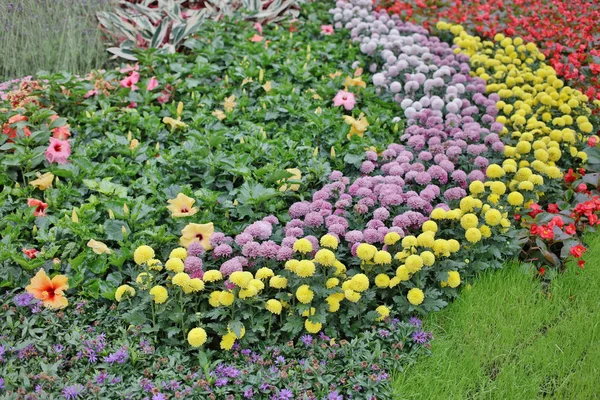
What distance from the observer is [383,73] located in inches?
184

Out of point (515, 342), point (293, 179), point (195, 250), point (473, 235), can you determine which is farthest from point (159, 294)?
point (515, 342)

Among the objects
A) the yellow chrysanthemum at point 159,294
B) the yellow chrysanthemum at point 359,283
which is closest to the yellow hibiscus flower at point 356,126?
the yellow chrysanthemum at point 359,283

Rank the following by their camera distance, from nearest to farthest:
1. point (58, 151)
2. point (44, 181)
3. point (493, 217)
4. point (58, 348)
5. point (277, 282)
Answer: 1. point (58, 348)
2. point (277, 282)
3. point (493, 217)
4. point (44, 181)
5. point (58, 151)

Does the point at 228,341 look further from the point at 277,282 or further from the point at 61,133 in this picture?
the point at 61,133

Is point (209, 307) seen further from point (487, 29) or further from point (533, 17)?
point (533, 17)

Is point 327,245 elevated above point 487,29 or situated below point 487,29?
below

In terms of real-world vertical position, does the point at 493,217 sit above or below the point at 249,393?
above

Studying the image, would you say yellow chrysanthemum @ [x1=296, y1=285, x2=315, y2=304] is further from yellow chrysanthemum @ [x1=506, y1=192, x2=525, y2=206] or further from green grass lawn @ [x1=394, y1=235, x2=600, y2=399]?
yellow chrysanthemum @ [x1=506, y1=192, x2=525, y2=206]

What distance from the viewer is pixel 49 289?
2725 mm

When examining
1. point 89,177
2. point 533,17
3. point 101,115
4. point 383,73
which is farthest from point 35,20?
point 533,17

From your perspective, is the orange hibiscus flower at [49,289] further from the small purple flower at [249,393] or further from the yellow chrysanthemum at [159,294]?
the small purple flower at [249,393]

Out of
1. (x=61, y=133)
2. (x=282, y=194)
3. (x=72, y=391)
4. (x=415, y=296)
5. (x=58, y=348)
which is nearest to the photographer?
(x=72, y=391)

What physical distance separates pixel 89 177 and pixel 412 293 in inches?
71.4

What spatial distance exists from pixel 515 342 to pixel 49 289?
202 cm
